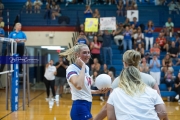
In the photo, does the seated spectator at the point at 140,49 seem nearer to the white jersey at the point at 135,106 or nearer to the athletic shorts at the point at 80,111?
the athletic shorts at the point at 80,111

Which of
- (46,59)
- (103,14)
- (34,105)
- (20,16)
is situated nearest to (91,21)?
(103,14)

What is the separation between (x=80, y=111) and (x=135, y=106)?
1.73 m

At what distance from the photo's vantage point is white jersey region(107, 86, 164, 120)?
3039 mm

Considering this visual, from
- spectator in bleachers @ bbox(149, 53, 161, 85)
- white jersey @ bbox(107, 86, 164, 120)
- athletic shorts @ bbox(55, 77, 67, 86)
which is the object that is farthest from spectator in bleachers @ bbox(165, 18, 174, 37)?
white jersey @ bbox(107, 86, 164, 120)

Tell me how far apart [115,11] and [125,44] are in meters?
4.18

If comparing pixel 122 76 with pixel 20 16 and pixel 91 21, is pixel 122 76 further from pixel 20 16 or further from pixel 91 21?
pixel 20 16

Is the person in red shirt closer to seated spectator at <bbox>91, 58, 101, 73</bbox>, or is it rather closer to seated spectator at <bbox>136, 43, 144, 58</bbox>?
seated spectator at <bbox>136, 43, 144, 58</bbox>

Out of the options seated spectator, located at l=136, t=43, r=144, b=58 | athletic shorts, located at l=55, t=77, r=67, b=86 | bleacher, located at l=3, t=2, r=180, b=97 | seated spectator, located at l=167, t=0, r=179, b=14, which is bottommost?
athletic shorts, located at l=55, t=77, r=67, b=86

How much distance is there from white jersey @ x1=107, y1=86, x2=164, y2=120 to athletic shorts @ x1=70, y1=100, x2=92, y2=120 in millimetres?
1548

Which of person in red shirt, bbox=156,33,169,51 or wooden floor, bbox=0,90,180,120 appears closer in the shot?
wooden floor, bbox=0,90,180,120

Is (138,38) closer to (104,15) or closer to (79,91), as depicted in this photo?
(104,15)

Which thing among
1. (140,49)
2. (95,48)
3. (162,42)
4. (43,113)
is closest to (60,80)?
(95,48)

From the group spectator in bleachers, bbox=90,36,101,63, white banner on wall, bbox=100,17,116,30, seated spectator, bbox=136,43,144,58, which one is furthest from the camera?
white banner on wall, bbox=100,17,116,30

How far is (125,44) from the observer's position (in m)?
18.3
